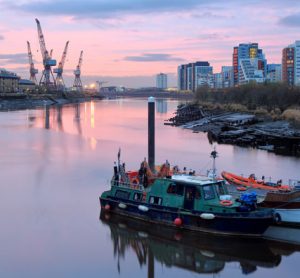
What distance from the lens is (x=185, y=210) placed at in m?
11.5

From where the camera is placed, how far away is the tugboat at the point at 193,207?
1096cm

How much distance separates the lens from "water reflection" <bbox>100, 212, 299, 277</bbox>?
1019 cm

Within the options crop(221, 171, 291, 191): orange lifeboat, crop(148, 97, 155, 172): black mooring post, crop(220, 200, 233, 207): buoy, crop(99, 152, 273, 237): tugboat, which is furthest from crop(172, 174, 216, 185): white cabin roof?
crop(148, 97, 155, 172): black mooring post

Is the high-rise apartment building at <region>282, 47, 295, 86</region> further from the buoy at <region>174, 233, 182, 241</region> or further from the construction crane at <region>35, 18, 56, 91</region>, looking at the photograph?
the buoy at <region>174, 233, 182, 241</region>

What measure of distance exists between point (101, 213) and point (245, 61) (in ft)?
389

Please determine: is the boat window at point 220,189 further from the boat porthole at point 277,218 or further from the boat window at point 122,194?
the boat window at point 122,194

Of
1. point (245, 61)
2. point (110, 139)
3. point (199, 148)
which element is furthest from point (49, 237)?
point (245, 61)

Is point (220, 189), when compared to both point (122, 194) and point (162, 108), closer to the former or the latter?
point (122, 194)

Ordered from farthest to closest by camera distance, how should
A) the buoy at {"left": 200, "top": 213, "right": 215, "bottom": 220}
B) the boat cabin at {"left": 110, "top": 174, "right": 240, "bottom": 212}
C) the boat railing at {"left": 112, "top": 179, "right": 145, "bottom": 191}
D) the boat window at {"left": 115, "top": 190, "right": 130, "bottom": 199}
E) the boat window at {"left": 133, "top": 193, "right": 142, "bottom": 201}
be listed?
the boat window at {"left": 115, "top": 190, "right": 130, "bottom": 199}
the boat railing at {"left": 112, "top": 179, "right": 145, "bottom": 191}
the boat window at {"left": 133, "top": 193, "right": 142, "bottom": 201}
the boat cabin at {"left": 110, "top": 174, "right": 240, "bottom": 212}
the buoy at {"left": 200, "top": 213, "right": 215, "bottom": 220}

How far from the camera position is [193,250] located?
1076 centimetres

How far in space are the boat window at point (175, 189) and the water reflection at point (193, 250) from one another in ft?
2.94

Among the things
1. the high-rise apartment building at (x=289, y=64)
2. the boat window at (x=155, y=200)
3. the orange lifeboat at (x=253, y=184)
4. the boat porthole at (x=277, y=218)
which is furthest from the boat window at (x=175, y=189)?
the high-rise apartment building at (x=289, y=64)

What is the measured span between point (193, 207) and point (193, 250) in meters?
1.05

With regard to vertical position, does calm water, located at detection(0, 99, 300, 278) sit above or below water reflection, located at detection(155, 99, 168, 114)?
below
